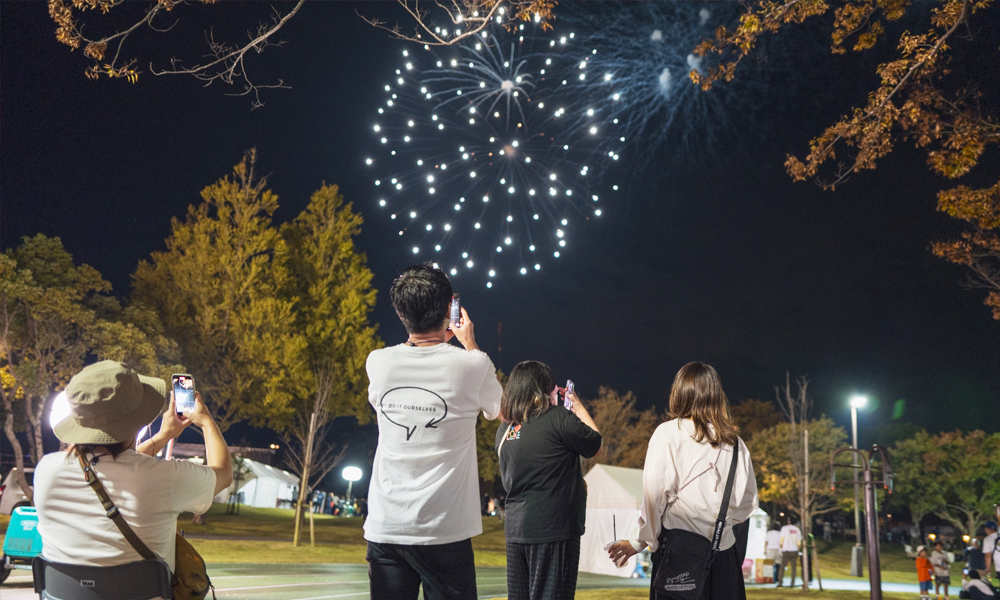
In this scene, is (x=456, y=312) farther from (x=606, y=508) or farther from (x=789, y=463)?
(x=789, y=463)

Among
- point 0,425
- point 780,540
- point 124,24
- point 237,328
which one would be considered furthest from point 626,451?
point 124,24

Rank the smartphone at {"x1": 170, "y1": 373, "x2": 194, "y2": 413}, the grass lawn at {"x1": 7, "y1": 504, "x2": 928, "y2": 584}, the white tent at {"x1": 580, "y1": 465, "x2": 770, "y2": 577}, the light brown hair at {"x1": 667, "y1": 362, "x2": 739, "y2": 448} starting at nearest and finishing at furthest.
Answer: the smartphone at {"x1": 170, "y1": 373, "x2": 194, "y2": 413} → the light brown hair at {"x1": 667, "y1": 362, "x2": 739, "y2": 448} → the grass lawn at {"x1": 7, "y1": 504, "x2": 928, "y2": 584} → the white tent at {"x1": 580, "y1": 465, "x2": 770, "y2": 577}

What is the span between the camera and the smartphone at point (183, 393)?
2.80 m

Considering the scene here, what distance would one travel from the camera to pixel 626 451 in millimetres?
38438

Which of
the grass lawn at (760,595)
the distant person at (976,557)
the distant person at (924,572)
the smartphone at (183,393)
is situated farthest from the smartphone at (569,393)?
the distant person at (976,557)

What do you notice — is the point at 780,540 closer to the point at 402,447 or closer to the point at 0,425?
the point at 402,447

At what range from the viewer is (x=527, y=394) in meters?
3.99

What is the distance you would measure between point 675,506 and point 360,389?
19598 millimetres

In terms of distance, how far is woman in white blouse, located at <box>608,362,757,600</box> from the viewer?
10.7ft

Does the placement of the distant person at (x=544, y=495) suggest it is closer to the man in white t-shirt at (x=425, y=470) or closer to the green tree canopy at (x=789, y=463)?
the man in white t-shirt at (x=425, y=470)

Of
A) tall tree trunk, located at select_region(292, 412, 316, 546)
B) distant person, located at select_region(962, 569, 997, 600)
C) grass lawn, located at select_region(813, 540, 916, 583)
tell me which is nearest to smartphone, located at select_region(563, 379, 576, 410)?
distant person, located at select_region(962, 569, 997, 600)

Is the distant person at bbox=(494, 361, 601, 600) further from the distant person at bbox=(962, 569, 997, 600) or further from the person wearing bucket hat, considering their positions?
the distant person at bbox=(962, 569, 997, 600)

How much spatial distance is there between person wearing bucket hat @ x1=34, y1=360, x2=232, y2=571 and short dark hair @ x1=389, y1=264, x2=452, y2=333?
0.91 metres

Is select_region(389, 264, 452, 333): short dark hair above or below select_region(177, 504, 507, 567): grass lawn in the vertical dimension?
above
